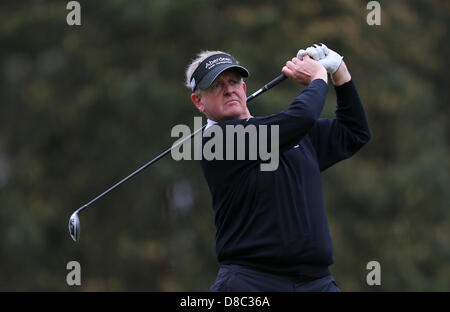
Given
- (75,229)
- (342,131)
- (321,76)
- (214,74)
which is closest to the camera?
(321,76)

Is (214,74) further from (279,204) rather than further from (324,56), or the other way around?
(279,204)

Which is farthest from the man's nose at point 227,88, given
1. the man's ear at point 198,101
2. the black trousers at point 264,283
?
the black trousers at point 264,283

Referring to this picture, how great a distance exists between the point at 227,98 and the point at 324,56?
0.66 metres

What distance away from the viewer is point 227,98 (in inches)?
202

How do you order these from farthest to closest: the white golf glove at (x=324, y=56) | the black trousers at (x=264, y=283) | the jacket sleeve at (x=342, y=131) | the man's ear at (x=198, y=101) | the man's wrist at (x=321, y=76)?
1. the man's ear at (x=198, y=101)
2. the jacket sleeve at (x=342, y=131)
3. the white golf glove at (x=324, y=56)
4. the man's wrist at (x=321, y=76)
5. the black trousers at (x=264, y=283)

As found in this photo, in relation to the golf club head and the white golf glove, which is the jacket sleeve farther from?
the golf club head

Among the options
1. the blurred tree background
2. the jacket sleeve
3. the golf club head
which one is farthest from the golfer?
the blurred tree background

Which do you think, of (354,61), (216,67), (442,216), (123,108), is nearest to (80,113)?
(123,108)

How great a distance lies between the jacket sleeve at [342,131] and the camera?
521 cm

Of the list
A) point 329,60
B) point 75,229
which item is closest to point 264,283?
point 329,60

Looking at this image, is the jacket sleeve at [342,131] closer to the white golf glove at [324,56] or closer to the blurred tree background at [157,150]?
the white golf glove at [324,56]

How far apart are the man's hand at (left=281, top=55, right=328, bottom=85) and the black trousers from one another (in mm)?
1175

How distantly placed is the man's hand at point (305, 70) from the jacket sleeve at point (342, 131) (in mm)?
379

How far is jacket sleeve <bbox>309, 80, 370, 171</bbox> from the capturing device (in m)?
5.21
